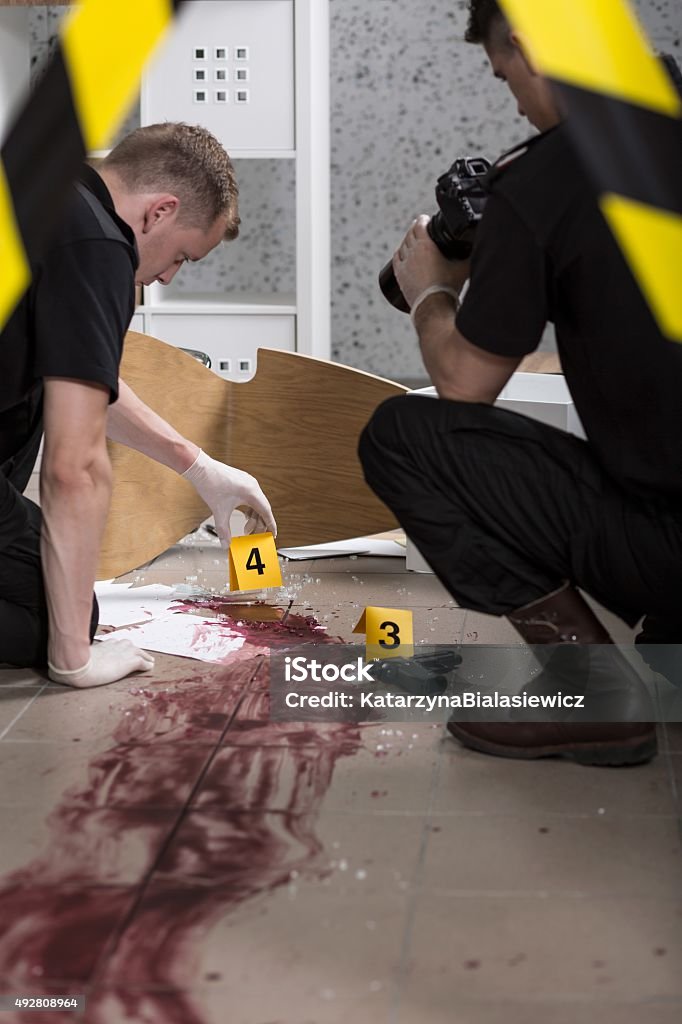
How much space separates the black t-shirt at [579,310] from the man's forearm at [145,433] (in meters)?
0.74

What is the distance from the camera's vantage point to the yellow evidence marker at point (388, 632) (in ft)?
5.99

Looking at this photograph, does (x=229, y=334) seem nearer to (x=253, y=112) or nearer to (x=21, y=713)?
(x=253, y=112)

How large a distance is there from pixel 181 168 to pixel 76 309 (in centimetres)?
34

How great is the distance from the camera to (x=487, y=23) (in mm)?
1380

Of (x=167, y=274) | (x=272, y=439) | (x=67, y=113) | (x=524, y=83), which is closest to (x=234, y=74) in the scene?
(x=272, y=439)

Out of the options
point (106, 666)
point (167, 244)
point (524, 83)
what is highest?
point (524, 83)

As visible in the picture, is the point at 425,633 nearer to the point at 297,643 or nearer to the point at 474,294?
the point at 297,643

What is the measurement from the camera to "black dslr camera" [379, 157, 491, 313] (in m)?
1.52

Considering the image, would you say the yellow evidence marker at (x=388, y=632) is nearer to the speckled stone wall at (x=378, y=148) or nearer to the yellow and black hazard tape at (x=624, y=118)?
the yellow and black hazard tape at (x=624, y=118)

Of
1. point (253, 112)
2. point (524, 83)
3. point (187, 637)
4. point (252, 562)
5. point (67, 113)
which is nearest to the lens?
point (67, 113)

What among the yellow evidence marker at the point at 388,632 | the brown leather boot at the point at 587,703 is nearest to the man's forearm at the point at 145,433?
the yellow evidence marker at the point at 388,632

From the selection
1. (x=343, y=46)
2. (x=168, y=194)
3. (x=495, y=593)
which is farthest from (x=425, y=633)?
(x=343, y=46)

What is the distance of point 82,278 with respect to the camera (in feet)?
5.15

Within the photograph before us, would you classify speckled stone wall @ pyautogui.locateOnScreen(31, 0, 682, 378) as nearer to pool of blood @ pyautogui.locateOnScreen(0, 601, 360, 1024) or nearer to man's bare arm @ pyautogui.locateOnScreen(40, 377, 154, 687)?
man's bare arm @ pyautogui.locateOnScreen(40, 377, 154, 687)
